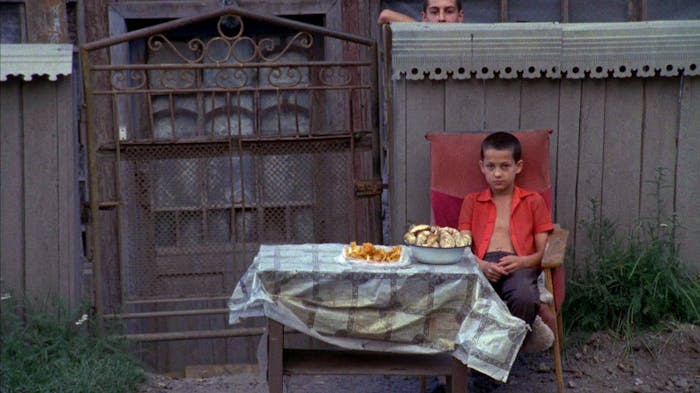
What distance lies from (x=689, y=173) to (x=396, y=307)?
7.26 feet

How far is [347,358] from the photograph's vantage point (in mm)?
4156

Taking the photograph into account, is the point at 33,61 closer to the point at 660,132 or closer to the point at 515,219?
the point at 515,219

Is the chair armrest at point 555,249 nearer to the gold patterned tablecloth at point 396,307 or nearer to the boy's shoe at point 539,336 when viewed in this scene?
the boy's shoe at point 539,336

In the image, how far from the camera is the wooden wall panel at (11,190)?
15.8 ft

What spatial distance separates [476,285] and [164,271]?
2119 mm

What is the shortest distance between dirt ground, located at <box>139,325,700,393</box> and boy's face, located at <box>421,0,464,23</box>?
6.50ft

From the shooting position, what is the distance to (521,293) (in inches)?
164

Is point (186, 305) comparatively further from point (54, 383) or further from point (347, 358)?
point (347, 358)

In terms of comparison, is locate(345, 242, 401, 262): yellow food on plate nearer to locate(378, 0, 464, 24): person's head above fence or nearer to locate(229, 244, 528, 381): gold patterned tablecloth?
locate(229, 244, 528, 381): gold patterned tablecloth

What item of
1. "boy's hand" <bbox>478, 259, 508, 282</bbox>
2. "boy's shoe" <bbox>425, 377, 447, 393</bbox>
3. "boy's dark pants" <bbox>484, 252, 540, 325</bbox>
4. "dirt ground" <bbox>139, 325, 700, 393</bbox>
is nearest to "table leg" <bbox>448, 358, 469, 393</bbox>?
"boy's dark pants" <bbox>484, 252, 540, 325</bbox>

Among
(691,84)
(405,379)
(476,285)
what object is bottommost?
(405,379)

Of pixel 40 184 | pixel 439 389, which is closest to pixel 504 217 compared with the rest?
pixel 439 389

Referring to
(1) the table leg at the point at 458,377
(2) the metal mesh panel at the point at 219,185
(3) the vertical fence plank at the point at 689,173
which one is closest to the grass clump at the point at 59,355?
(2) the metal mesh panel at the point at 219,185

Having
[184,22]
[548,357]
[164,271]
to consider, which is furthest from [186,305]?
[548,357]
